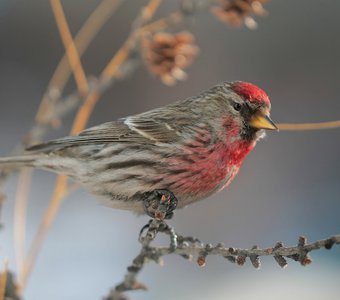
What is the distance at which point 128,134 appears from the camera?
78.5 inches

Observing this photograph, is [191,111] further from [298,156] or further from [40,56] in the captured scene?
[40,56]

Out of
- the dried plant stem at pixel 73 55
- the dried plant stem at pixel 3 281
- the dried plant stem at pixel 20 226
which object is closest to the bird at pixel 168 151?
the dried plant stem at pixel 20 226

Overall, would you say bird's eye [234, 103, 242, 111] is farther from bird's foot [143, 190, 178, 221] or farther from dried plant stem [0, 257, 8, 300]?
dried plant stem [0, 257, 8, 300]

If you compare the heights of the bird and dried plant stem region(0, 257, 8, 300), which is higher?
the bird

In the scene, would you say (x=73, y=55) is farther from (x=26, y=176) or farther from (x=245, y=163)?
(x=245, y=163)

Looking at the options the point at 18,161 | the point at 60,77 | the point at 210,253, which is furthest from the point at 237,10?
the point at 18,161

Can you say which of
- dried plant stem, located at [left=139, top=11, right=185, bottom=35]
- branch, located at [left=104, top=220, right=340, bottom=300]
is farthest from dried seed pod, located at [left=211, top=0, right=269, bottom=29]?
branch, located at [left=104, top=220, right=340, bottom=300]

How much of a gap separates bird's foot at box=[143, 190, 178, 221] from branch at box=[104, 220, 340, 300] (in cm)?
6

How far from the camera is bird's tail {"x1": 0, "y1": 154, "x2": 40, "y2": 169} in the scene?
167cm

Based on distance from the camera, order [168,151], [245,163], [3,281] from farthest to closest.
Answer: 1. [245,163]
2. [168,151]
3. [3,281]

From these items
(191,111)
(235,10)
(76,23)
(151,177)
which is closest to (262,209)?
(76,23)

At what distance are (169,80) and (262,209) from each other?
266cm

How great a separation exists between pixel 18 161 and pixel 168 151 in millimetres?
405

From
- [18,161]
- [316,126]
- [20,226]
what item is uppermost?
[18,161]
